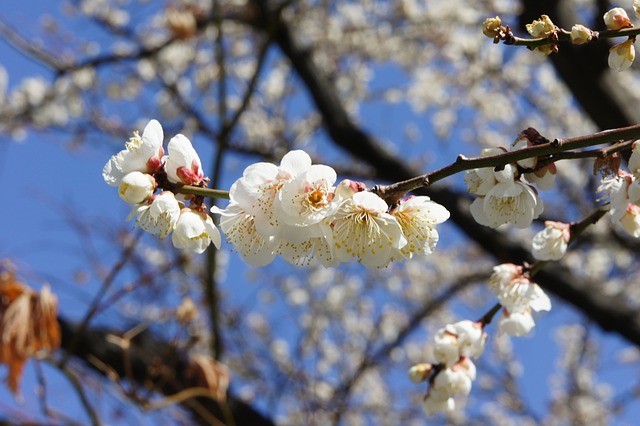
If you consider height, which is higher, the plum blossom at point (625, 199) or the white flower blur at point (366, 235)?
the plum blossom at point (625, 199)

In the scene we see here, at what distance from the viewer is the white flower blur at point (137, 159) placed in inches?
36.0

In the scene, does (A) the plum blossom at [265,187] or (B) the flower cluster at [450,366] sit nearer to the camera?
(A) the plum blossom at [265,187]

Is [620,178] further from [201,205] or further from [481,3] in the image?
[481,3]

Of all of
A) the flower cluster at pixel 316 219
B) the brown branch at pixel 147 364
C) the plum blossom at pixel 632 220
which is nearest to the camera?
the flower cluster at pixel 316 219

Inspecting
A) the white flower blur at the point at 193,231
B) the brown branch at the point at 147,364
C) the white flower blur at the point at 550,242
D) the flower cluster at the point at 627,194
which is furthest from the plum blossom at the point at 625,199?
the brown branch at the point at 147,364

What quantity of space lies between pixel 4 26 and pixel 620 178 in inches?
129

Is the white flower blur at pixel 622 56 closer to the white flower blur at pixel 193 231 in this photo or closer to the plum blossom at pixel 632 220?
the plum blossom at pixel 632 220

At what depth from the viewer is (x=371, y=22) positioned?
566 centimetres

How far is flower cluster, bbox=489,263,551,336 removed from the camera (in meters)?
1.17

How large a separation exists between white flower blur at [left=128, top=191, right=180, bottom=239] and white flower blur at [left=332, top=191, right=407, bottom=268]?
0.19m

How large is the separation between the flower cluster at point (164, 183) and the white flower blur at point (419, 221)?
24 cm

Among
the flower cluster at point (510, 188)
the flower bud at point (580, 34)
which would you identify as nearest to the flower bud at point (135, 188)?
the flower cluster at point (510, 188)

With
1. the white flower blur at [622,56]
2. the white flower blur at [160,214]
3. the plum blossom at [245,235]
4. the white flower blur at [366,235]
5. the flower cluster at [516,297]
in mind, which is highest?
the white flower blur at [622,56]

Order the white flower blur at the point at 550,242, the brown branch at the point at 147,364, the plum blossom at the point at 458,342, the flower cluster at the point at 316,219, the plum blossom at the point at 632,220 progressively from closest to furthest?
the flower cluster at the point at 316,219 < the plum blossom at the point at 632,220 < the white flower blur at the point at 550,242 < the plum blossom at the point at 458,342 < the brown branch at the point at 147,364
